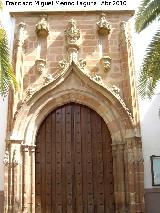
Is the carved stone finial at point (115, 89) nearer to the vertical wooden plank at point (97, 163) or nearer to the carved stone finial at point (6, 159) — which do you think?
the vertical wooden plank at point (97, 163)

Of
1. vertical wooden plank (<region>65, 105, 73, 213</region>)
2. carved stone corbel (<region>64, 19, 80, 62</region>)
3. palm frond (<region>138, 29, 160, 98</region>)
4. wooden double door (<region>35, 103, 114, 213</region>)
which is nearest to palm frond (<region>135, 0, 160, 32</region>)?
palm frond (<region>138, 29, 160, 98</region>)

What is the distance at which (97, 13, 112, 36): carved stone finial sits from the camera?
966 cm

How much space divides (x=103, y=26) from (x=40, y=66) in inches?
77.2

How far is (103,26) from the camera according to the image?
9.66m

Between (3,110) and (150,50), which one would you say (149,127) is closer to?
(150,50)

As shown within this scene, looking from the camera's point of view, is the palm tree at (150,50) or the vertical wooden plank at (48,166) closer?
the palm tree at (150,50)

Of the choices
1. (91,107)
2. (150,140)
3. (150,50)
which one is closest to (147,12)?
(150,50)

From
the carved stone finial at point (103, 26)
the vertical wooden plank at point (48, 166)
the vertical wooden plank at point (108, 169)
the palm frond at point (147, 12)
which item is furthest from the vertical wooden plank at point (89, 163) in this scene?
the palm frond at point (147, 12)

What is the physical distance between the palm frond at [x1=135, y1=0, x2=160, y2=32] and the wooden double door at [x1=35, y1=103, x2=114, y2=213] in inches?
102

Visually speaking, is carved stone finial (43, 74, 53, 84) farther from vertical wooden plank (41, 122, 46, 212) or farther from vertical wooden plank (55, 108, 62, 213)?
vertical wooden plank (41, 122, 46, 212)

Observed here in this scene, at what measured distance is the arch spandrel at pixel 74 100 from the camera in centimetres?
897

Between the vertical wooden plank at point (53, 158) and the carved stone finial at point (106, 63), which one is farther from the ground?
the carved stone finial at point (106, 63)

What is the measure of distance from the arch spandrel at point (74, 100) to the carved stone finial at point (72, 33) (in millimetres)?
662

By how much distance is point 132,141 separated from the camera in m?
8.73
